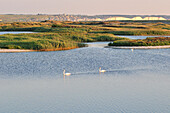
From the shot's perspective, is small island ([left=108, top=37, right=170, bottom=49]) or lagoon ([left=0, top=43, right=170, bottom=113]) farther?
small island ([left=108, top=37, right=170, bottom=49])

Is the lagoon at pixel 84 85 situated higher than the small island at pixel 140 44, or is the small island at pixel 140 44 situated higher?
the lagoon at pixel 84 85

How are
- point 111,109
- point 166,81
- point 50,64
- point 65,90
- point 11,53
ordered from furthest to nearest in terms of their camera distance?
point 11,53 → point 50,64 → point 166,81 → point 65,90 → point 111,109

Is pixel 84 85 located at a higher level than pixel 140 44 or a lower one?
higher

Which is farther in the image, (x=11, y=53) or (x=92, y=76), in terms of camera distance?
(x=11, y=53)

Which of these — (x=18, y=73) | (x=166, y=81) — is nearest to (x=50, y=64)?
(x=18, y=73)

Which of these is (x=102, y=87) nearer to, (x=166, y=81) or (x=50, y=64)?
(x=166, y=81)

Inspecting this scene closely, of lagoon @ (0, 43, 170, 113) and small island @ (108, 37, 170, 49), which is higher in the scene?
lagoon @ (0, 43, 170, 113)

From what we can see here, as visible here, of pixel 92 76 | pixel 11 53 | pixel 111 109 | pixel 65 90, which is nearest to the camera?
pixel 111 109

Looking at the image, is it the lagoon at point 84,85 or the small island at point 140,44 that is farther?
the small island at point 140,44
